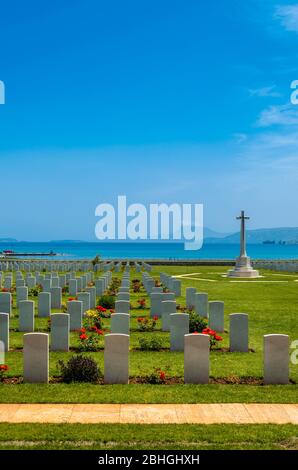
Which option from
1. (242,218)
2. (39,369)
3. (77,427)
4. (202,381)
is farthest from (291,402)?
(242,218)

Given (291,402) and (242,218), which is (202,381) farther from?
(242,218)

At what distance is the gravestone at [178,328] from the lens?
1396 cm

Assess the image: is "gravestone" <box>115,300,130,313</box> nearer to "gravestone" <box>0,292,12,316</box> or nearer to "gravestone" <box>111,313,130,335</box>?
"gravestone" <box>111,313,130,335</box>

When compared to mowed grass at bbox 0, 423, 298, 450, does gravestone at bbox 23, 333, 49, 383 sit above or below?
above

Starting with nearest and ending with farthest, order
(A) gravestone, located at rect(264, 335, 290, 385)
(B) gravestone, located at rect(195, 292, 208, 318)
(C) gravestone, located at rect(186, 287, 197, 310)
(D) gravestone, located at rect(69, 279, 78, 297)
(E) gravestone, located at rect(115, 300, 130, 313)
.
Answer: (A) gravestone, located at rect(264, 335, 290, 385) → (E) gravestone, located at rect(115, 300, 130, 313) → (B) gravestone, located at rect(195, 292, 208, 318) → (C) gravestone, located at rect(186, 287, 197, 310) → (D) gravestone, located at rect(69, 279, 78, 297)

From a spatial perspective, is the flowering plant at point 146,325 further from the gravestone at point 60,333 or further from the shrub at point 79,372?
the shrub at point 79,372

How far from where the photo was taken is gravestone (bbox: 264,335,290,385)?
1096 centimetres

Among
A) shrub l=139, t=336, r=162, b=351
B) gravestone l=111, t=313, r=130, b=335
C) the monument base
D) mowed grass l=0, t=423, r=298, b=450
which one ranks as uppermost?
the monument base

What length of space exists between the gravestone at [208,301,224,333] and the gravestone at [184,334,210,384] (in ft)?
19.7

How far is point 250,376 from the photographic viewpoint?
11.6 meters

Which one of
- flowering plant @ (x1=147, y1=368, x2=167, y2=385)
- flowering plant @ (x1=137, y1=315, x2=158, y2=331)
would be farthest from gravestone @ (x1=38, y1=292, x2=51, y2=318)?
flowering plant @ (x1=147, y1=368, x2=167, y2=385)

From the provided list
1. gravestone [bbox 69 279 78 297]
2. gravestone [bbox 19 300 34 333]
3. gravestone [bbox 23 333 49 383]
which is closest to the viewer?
gravestone [bbox 23 333 49 383]

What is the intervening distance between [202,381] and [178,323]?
3.08 meters

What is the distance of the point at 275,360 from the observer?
11000mm
